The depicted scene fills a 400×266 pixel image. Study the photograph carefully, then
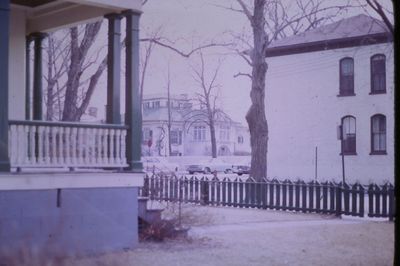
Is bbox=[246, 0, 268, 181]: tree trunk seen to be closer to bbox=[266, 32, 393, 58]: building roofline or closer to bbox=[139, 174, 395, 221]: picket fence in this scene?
bbox=[139, 174, 395, 221]: picket fence

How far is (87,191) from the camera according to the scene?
35.5 feet

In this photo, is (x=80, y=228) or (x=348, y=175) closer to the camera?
(x=80, y=228)

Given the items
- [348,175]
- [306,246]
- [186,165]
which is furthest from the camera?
[186,165]

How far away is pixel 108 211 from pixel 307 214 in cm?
926

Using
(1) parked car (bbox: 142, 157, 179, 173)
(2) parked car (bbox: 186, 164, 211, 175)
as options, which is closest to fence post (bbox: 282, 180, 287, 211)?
(1) parked car (bbox: 142, 157, 179, 173)

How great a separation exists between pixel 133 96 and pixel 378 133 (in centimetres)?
2145

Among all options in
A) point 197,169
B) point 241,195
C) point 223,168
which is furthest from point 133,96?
point 223,168

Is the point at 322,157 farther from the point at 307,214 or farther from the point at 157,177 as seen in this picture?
the point at 307,214

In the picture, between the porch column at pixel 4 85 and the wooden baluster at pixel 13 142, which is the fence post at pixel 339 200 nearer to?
the wooden baluster at pixel 13 142

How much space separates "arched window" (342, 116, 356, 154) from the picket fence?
10.3 m

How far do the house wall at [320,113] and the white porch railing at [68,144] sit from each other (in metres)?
20.7

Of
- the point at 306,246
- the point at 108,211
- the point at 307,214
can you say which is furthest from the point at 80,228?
the point at 307,214

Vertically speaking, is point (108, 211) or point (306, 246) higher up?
point (108, 211)

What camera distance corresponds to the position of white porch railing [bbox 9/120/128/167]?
1023cm
